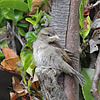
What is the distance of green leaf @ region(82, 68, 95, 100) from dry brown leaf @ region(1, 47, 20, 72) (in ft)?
1.72

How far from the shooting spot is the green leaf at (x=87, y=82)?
1.20 meters

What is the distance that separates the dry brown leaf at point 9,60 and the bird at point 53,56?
323mm

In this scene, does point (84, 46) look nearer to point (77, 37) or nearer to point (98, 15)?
point (77, 37)

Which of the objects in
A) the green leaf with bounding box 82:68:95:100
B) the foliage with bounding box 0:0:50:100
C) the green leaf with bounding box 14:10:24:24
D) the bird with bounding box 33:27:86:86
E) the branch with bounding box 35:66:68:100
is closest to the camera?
the branch with bounding box 35:66:68:100

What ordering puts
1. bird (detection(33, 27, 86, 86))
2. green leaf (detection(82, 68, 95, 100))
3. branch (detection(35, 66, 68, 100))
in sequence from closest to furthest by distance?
branch (detection(35, 66, 68, 100))
bird (detection(33, 27, 86, 86))
green leaf (detection(82, 68, 95, 100))

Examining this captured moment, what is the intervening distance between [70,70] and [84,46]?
1.01 ft

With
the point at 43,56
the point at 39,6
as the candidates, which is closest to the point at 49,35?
the point at 43,56

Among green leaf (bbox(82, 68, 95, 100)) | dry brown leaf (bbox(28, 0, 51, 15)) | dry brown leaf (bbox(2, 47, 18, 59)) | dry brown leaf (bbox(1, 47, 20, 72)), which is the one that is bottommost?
green leaf (bbox(82, 68, 95, 100))

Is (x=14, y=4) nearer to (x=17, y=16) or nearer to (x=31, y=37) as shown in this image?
(x=17, y=16)

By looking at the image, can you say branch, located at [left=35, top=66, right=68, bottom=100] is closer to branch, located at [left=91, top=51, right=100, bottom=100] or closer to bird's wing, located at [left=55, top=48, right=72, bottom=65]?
bird's wing, located at [left=55, top=48, right=72, bottom=65]

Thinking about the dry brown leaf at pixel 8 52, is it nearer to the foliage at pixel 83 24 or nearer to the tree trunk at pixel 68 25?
the tree trunk at pixel 68 25

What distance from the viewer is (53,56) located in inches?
42.2

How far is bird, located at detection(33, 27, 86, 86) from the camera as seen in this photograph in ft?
3.50

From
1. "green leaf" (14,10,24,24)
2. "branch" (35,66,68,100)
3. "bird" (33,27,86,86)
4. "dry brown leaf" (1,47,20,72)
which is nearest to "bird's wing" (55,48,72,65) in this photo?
"bird" (33,27,86,86)
